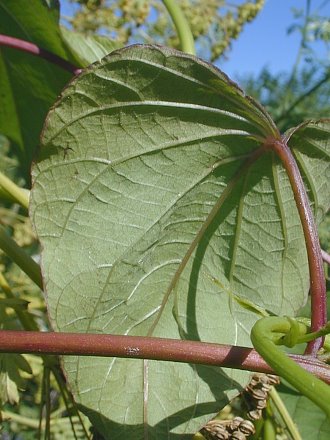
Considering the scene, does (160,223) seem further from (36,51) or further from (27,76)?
(27,76)

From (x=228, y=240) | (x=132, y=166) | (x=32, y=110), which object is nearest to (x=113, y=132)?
(x=132, y=166)

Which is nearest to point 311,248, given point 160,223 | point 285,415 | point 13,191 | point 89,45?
point 160,223

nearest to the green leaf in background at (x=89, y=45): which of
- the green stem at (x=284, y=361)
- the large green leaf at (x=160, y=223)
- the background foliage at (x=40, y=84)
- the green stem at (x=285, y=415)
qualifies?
the background foliage at (x=40, y=84)

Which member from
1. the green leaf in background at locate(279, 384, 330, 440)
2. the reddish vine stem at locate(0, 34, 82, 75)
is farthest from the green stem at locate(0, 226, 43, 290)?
the green leaf in background at locate(279, 384, 330, 440)

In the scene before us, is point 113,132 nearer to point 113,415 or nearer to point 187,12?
point 113,415

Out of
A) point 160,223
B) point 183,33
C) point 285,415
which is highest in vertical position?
point 183,33
